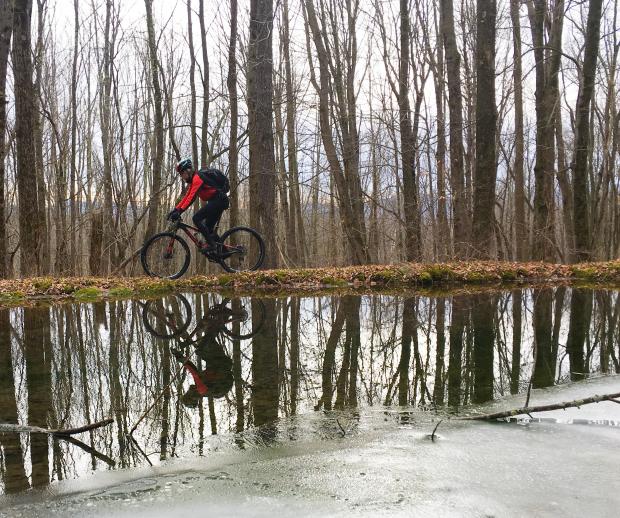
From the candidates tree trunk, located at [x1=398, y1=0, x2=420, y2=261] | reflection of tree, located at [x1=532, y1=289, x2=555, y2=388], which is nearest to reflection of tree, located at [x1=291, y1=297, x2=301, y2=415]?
reflection of tree, located at [x1=532, y1=289, x2=555, y2=388]

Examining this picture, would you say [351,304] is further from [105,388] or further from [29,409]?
[29,409]

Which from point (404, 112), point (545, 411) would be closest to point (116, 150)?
point (404, 112)

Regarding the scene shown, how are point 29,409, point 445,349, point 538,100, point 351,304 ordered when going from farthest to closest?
1. point 538,100
2. point 351,304
3. point 445,349
4. point 29,409

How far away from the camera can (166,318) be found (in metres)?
6.24

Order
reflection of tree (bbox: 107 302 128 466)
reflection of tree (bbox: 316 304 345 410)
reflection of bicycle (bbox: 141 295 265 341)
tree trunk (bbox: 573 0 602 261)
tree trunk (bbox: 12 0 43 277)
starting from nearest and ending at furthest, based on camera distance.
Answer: reflection of tree (bbox: 107 302 128 466) < reflection of tree (bbox: 316 304 345 410) < reflection of bicycle (bbox: 141 295 265 341) < tree trunk (bbox: 12 0 43 277) < tree trunk (bbox: 573 0 602 261)

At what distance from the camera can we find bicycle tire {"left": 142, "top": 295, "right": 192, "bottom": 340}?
5.32m

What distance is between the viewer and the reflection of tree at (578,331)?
3.69 meters

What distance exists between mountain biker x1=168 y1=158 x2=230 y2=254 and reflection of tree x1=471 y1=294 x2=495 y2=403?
4.63 meters

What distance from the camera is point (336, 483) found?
206cm

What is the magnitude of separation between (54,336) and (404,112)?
12357 millimetres

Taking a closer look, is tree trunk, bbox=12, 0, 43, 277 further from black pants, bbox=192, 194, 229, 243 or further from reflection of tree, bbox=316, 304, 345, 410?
reflection of tree, bbox=316, 304, 345, 410

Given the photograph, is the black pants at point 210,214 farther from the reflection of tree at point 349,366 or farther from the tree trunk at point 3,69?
the tree trunk at point 3,69

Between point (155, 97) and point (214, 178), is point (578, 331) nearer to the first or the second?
point (214, 178)

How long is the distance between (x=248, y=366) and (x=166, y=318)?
104 inches
